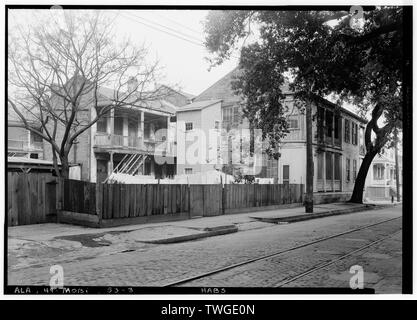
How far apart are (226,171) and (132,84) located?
19.8 feet

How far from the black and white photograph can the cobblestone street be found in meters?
0.04

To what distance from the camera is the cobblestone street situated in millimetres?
6227

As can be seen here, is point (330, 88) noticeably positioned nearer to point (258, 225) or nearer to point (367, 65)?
point (367, 65)

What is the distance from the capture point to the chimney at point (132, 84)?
47.4 ft

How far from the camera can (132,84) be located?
15.0 metres

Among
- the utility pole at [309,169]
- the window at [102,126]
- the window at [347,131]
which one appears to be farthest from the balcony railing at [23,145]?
the window at [347,131]

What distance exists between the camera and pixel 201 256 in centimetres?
841

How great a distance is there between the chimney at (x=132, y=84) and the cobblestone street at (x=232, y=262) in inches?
252

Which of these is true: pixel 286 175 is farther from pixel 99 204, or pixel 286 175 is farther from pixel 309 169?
pixel 99 204

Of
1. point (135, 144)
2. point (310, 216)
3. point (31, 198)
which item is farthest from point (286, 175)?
point (31, 198)

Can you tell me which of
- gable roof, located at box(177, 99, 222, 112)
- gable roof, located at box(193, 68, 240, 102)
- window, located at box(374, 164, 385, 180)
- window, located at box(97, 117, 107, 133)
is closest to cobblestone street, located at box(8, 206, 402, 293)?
gable roof, located at box(193, 68, 240, 102)

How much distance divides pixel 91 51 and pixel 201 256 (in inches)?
334

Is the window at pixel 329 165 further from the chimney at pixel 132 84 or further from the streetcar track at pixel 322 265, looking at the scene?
the chimney at pixel 132 84
